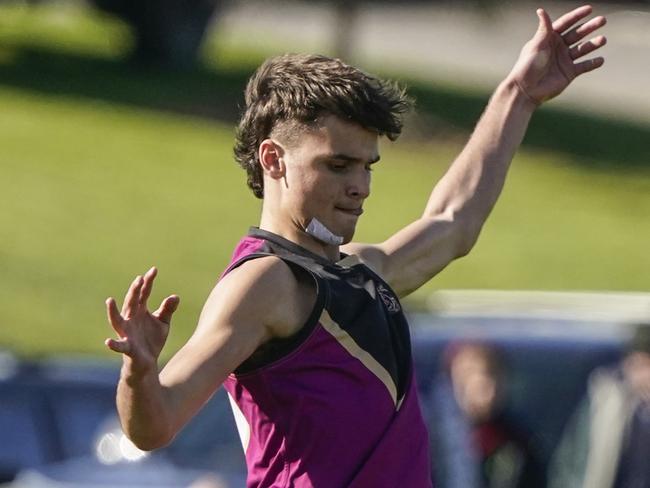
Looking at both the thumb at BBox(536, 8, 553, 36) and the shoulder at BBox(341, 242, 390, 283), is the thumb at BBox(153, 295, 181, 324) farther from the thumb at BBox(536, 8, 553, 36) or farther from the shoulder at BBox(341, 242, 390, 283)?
the thumb at BBox(536, 8, 553, 36)

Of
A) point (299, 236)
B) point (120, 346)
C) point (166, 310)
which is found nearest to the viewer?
point (120, 346)

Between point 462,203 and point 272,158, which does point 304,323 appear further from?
point 462,203

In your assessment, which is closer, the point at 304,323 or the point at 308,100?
the point at 304,323

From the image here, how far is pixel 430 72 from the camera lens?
91.1ft

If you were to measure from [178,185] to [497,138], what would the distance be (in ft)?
48.1

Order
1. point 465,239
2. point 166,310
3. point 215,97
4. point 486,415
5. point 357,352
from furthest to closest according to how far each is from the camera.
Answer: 1. point 215,97
2. point 486,415
3. point 465,239
4. point 357,352
5. point 166,310

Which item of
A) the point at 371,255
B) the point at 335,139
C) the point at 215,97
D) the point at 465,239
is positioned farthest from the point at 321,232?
the point at 215,97

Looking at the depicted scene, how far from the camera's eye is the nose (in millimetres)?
3963

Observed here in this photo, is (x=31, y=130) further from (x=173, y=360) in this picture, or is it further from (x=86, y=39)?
(x=173, y=360)

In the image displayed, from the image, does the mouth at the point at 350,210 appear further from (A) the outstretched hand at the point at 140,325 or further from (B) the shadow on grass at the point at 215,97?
(B) the shadow on grass at the point at 215,97

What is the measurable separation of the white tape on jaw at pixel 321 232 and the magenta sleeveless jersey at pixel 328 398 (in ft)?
0.15

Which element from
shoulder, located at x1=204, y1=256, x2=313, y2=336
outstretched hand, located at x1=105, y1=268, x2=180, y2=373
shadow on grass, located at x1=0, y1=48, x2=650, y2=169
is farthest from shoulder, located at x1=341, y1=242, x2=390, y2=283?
shadow on grass, located at x1=0, y1=48, x2=650, y2=169

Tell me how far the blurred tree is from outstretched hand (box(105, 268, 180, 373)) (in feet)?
66.5

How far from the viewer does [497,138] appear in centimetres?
488
